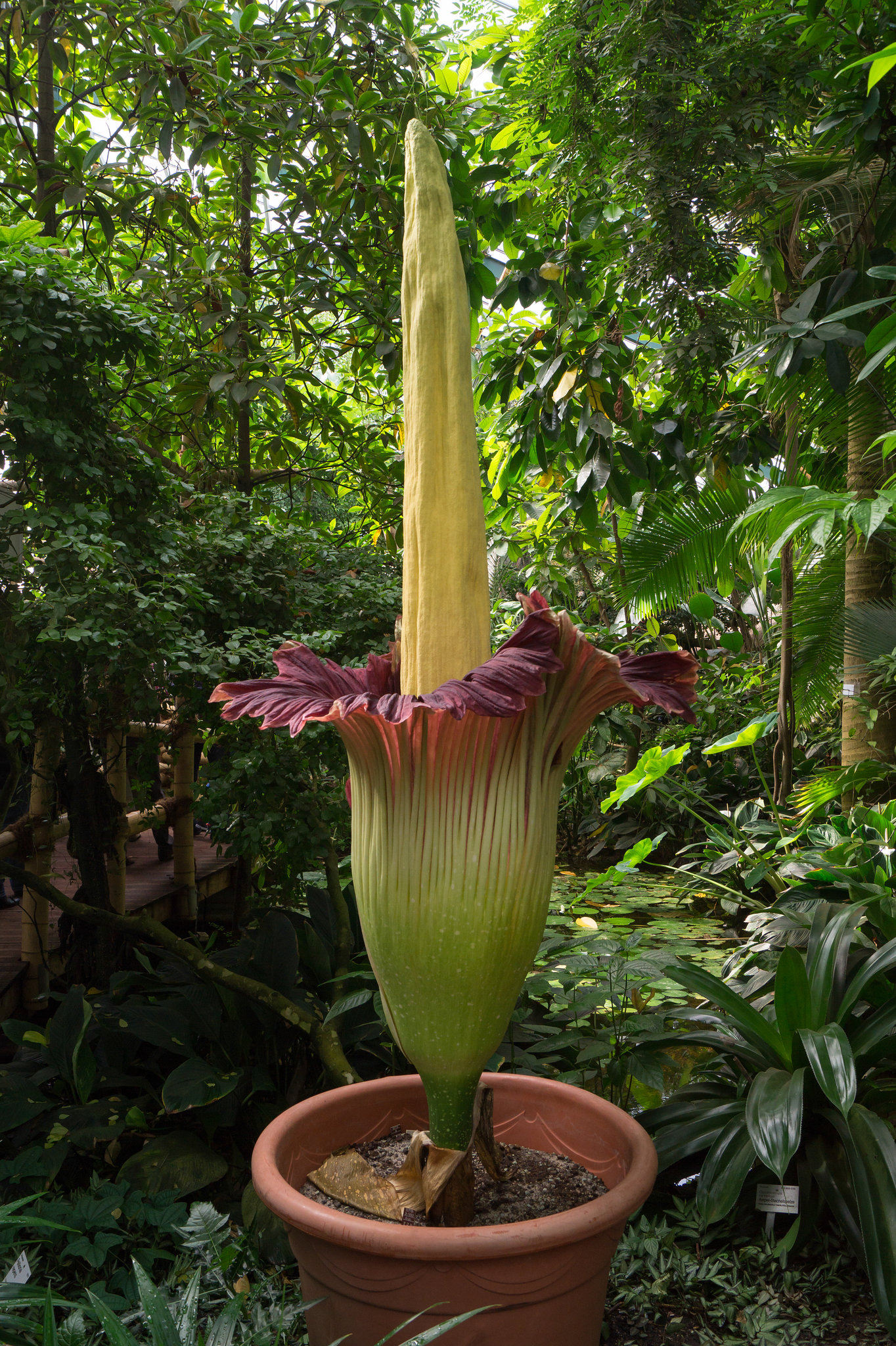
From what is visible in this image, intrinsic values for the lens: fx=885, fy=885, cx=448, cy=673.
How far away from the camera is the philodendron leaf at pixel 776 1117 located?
4.83 feet

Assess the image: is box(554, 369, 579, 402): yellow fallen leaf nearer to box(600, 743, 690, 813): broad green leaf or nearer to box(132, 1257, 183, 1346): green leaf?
box(600, 743, 690, 813): broad green leaf

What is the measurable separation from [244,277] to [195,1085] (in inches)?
83.4

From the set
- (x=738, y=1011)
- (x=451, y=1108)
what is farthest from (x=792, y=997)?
(x=451, y=1108)

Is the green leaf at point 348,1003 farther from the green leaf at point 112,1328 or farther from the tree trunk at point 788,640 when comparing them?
the tree trunk at point 788,640

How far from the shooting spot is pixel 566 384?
7.16 ft

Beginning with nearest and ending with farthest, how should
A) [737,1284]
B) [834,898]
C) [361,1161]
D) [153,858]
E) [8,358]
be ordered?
1. [361,1161]
2. [737,1284]
3. [8,358]
4. [834,898]
5. [153,858]

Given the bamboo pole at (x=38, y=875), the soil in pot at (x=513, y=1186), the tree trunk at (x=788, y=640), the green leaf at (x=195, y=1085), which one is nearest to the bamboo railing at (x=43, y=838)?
the bamboo pole at (x=38, y=875)

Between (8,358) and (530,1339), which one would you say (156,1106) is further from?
(8,358)

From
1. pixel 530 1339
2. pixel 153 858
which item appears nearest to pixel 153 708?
pixel 530 1339

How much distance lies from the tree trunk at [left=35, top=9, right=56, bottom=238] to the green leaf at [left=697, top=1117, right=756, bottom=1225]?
8.76 ft

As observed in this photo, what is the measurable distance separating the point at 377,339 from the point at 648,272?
2.83 feet

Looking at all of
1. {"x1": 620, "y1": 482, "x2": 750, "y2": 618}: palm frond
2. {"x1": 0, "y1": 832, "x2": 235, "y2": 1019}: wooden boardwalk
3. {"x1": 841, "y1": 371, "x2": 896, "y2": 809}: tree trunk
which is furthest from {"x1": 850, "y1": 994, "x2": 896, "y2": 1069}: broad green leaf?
{"x1": 620, "y1": 482, "x2": 750, "y2": 618}: palm frond

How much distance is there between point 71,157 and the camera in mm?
2283

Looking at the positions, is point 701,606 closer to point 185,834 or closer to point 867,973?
point 185,834
